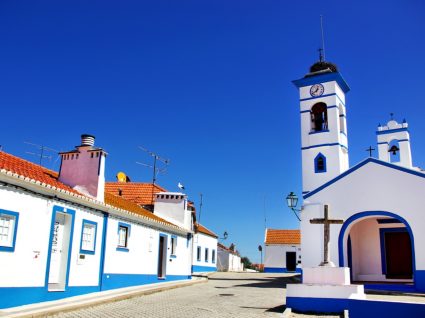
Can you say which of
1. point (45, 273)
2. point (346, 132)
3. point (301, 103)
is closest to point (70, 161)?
point (45, 273)

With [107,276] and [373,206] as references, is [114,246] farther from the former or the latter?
[373,206]

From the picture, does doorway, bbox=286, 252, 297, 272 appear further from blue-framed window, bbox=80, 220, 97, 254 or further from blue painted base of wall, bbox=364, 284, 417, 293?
blue-framed window, bbox=80, 220, 97, 254

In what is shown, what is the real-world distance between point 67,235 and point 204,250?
82.7ft

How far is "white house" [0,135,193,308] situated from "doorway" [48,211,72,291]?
0.09ft

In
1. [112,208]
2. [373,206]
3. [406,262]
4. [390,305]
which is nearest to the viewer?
[390,305]

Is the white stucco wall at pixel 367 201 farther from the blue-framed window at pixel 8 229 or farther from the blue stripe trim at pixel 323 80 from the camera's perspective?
the blue-framed window at pixel 8 229

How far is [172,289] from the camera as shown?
17812 millimetres

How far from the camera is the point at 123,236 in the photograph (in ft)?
53.5

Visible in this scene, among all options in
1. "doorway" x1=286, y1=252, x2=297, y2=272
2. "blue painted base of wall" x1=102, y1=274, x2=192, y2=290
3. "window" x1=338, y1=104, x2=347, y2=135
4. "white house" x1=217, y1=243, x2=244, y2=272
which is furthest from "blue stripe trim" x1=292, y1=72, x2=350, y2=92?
"white house" x1=217, y1=243, x2=244, y2=272

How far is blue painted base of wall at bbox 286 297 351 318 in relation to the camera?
1109 cm

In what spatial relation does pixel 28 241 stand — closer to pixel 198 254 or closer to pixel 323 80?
pixel 323 80

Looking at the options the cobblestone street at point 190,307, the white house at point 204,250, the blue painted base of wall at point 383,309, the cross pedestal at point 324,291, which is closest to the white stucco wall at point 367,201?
the cobblestone street at point 190,307

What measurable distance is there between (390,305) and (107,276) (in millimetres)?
9986

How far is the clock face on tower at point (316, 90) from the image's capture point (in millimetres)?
24633
